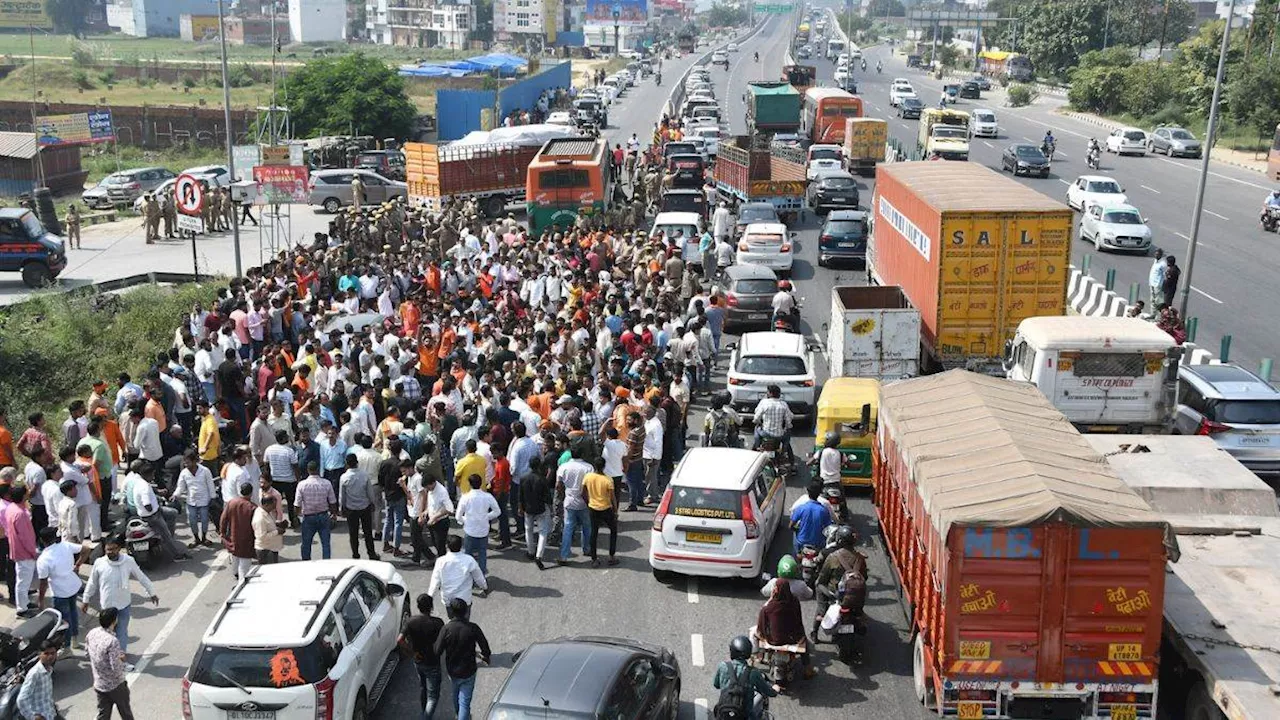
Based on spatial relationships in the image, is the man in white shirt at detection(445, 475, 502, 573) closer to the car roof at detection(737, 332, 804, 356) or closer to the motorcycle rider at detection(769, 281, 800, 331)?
the car roof at detection(737, 332, 804, 356)

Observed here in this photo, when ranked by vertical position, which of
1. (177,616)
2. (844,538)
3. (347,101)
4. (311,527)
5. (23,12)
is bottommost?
(177,616)

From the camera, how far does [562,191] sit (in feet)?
122

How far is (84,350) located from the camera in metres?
25.6

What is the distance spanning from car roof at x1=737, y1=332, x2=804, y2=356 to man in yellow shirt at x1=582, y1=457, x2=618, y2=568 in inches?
239

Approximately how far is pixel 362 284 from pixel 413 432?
9.27 m

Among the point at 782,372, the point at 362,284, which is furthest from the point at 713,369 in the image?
the point at 362,284

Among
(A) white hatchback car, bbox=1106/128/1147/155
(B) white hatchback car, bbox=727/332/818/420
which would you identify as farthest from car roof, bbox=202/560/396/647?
(A) white hatchback car, bbox=1106/128/1147/155

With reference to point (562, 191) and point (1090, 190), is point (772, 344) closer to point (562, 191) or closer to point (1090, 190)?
point (562, 191)

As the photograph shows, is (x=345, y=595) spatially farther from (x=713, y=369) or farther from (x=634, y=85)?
(x=634, y=85)

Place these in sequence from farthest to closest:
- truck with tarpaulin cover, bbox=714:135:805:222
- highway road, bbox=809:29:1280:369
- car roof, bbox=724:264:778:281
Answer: truck with tarpaulin cover, bbox=714:135:805:222 < highway road, bbox=809:29:1280:369 < car roof, bbox=724:264:778:281

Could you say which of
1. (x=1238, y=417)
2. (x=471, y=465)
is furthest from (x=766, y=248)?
(x=471, y=465)

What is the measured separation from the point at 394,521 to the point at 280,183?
1602 cm

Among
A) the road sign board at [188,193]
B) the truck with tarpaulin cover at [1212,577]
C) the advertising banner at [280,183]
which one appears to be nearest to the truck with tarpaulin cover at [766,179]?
the advertising banner at [280,183]

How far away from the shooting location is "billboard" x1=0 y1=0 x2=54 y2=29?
143 meters
